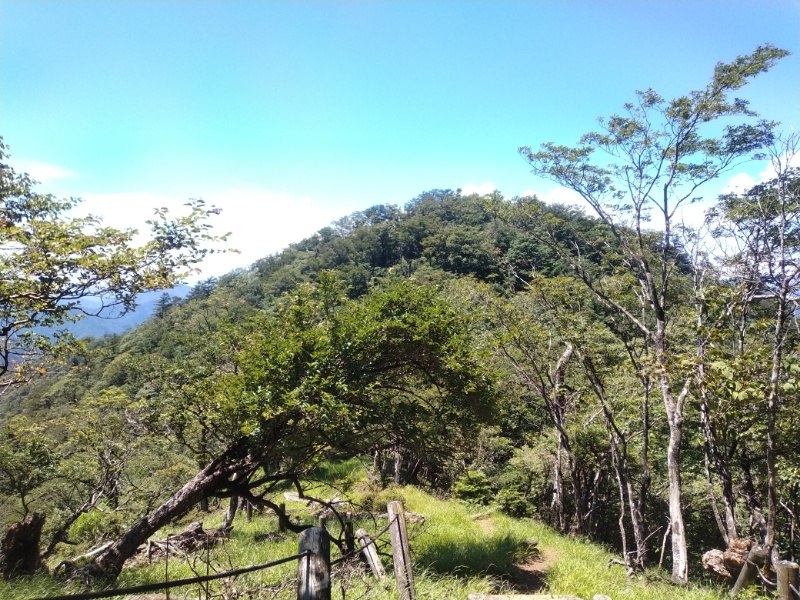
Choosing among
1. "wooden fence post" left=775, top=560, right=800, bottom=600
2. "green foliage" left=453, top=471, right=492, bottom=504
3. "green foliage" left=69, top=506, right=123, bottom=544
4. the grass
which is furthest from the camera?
"green foliage" left=453, top=471, right=492, bottom=504

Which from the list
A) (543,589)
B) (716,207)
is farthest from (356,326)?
(716,207)

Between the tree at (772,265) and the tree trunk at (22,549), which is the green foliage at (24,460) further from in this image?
the tree at (772,265)

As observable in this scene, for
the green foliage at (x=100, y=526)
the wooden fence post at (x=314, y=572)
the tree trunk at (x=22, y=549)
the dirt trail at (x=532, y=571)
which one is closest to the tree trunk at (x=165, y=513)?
the tree trunk at (x=22, y=549)

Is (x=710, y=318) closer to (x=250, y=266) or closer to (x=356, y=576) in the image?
(x=356, y=576)

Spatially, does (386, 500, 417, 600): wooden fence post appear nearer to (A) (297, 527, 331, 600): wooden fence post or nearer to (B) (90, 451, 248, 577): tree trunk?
(A) (297, 527, 331, 600): wooden fence post

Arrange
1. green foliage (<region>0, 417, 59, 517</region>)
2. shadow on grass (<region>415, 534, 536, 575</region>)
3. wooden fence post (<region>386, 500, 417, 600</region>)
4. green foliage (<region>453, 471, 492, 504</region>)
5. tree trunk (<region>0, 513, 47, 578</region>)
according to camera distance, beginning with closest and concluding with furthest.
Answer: wooden fence post (<region>386, 500, 417, 600</region>) → tree trunk (<region>0, 513, 47, 578</region>) → shadow on grass (<region>415, 534, 536, 575</region>) → green foliage (<region>0, 417, 59, 517</region>) → green foliage (<region>453, 471, 492, 504</region>)

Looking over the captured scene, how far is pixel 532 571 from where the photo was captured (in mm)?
9516

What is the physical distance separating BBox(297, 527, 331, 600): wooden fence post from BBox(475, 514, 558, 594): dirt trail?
5728 millimetres

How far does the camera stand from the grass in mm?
6293

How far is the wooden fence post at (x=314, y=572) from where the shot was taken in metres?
3.65

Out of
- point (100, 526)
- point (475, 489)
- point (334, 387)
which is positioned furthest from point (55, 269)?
point (475, 489)

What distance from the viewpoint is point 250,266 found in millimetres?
97125

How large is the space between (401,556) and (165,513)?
15.5ft

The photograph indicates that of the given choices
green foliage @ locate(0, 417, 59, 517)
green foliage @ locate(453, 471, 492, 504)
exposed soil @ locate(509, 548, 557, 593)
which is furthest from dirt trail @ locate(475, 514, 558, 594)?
green foliage @ locate(0, 417, 59, 517)
